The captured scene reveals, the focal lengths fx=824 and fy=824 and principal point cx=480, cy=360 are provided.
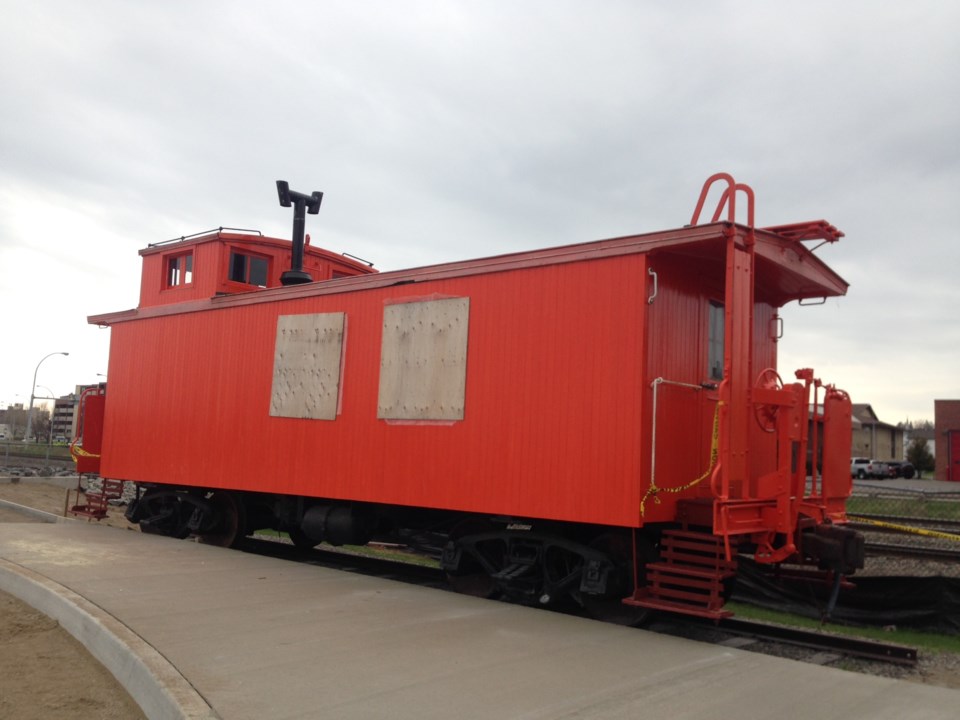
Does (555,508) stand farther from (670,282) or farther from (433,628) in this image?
(670,282)

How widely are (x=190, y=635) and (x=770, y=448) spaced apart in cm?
560

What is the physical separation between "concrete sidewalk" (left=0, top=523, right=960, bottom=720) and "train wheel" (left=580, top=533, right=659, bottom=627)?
0.41m

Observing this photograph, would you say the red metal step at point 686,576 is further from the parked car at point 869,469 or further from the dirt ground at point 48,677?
the parked car at point 869,469

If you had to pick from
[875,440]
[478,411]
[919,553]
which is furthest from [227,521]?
[875,440]

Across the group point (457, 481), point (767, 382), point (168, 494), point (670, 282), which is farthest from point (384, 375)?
point (168, 494)

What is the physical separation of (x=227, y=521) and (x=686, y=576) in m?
6.74

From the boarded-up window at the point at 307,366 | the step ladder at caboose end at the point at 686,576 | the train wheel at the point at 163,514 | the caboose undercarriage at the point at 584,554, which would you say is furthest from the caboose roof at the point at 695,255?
the train wheel at the point at 163,514

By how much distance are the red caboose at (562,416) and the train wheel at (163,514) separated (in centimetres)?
142

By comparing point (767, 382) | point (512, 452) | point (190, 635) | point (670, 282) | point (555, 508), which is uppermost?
point (670, 282)

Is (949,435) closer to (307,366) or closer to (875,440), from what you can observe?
(875,440)

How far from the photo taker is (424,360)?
8.48 m

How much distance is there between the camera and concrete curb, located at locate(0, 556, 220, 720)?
429 centimetres

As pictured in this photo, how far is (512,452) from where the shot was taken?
7.62m

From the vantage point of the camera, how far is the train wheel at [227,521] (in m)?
11.1
